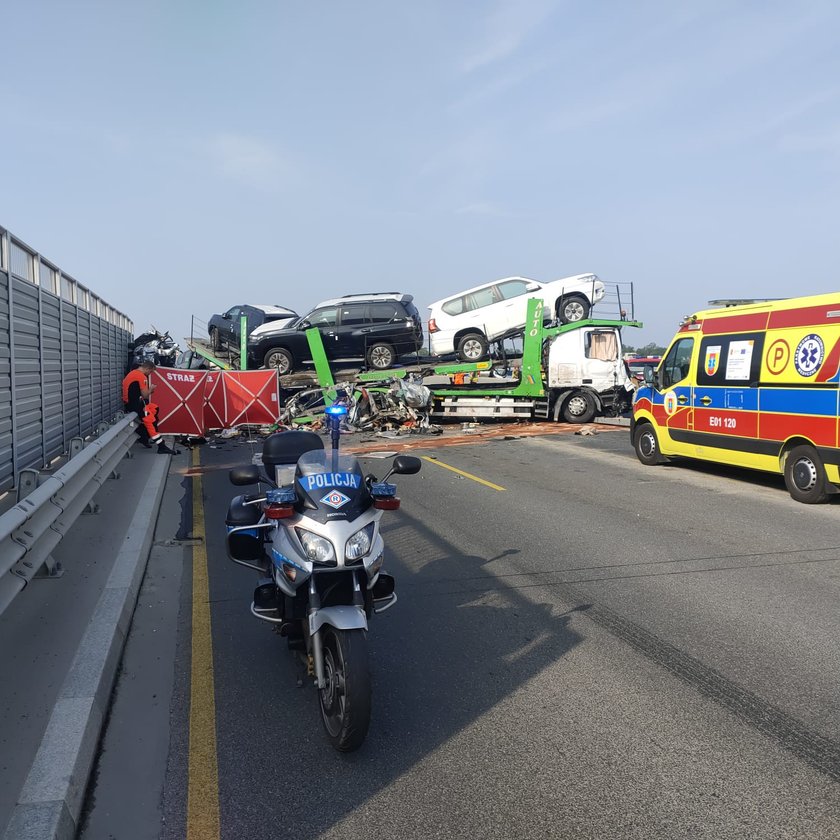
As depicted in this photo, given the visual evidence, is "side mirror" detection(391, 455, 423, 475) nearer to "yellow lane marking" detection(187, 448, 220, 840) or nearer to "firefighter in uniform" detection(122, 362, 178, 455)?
"yellow lane marking" detection(187, 448, 220, 840)

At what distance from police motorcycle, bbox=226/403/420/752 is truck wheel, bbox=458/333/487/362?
17.9 meters

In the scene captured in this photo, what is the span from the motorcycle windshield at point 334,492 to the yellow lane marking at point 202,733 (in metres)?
1.26

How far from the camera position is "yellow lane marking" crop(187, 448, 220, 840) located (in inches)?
135

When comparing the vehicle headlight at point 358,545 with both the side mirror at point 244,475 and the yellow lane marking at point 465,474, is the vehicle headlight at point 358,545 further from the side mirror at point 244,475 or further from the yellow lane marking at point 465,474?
the yellow lane marking at point 465,474

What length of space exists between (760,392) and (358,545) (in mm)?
8876

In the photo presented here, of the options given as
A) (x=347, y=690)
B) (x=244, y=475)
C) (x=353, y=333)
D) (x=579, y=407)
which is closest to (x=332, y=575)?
(x=347, y=690)

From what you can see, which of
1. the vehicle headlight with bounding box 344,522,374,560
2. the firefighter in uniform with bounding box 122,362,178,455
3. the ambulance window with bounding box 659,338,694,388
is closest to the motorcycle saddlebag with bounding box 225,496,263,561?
the vehicle headlight with bounding box 344,522,374,560

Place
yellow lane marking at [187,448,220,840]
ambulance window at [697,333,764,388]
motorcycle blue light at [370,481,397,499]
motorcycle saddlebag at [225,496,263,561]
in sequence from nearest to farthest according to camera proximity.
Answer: yellow lane marking at [187,448,220,840] → motorcycle blue light at [370,481,397,499] → motorcycle saddlebag at [225,496,263,561] → ambulance window at [697,333,764,388]

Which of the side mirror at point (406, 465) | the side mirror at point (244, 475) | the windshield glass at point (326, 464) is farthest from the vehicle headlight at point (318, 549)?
the side mirror at point (244, 475)

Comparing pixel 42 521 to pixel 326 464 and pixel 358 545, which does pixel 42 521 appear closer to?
pixel 326 464

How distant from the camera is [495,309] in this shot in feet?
72.7

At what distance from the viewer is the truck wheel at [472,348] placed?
22.5 m

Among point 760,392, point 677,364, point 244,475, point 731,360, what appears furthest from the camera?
point 677,364

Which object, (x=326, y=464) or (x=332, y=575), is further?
(x=326, y=464)
